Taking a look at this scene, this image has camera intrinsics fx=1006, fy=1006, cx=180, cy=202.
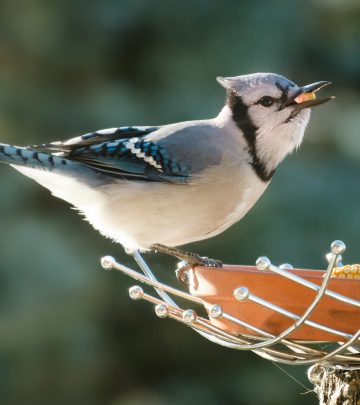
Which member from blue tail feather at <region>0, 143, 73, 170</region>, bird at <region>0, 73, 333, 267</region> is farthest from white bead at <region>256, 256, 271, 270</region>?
blue tail feather at <region>0, 143, 73, 170</region>

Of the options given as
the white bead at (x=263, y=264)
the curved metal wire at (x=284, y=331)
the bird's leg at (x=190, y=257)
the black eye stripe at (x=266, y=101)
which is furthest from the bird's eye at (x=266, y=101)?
the white bead at (x=263, y=264)

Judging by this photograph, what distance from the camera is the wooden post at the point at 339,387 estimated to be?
1.70 meters

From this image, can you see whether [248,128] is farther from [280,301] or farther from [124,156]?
[280,301]

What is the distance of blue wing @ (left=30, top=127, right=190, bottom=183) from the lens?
6.98 ft

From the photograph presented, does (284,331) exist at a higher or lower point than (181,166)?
lower

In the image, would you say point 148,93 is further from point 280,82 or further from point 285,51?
point 280,82

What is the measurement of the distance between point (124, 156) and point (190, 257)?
30cm

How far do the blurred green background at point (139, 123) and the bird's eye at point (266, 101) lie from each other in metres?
1.30

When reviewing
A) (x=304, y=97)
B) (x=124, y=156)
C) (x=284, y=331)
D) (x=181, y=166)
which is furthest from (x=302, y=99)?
(x=284, y=331)

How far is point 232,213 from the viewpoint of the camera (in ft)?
6.68

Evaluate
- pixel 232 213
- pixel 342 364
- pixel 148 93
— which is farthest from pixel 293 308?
pixel 148 93

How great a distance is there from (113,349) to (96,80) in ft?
3.72

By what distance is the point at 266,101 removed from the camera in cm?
200

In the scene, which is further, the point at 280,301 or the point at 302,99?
the point at 302,99
